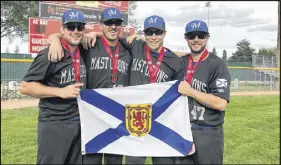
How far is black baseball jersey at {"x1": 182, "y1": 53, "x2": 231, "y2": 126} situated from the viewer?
12.9 feet

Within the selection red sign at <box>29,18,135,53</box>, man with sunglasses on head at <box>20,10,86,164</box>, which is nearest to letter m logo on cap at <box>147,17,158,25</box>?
man with sunglasses on head at <box>20,10,86,164</box>

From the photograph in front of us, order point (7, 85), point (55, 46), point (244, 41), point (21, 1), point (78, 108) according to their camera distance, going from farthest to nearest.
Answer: point (244, 41) < point (21, 1) < point (7, 85) < point (78, 108) < point (55, 46)

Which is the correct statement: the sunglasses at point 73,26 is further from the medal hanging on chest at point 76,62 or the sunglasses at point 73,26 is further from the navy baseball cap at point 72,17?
the medal hanging on chest at point 76,62

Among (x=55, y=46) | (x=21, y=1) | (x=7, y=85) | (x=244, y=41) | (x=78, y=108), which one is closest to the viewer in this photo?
(x=55, y=46)

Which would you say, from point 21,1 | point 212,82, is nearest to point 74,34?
point 212,82

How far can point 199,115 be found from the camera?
4012 mm

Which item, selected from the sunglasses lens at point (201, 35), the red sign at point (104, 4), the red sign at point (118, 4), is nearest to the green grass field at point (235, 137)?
the sunglasses lens at point (201, 35)

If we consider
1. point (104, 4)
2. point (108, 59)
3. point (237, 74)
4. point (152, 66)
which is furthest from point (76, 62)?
point (237, 74)

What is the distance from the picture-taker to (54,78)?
391 cm

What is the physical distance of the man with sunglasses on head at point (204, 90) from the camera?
155 inches

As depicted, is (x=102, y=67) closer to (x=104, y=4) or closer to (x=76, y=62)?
(x=76, y=62)

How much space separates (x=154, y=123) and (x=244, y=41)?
81801 mm

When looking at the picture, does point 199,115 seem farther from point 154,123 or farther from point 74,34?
point 74,34

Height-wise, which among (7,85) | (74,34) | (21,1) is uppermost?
(21,1)
